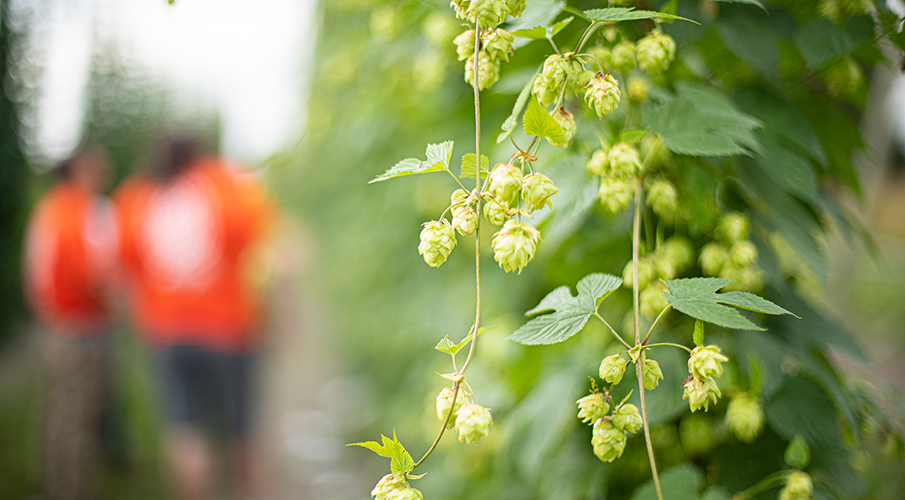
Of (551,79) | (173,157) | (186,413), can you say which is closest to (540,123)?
(551,79)

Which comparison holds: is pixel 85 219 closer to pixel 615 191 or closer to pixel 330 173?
pixel 330 173

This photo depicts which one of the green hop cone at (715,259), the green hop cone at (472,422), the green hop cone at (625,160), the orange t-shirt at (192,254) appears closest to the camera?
the green hop cone at (472,422)

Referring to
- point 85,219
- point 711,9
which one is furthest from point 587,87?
point 85,219

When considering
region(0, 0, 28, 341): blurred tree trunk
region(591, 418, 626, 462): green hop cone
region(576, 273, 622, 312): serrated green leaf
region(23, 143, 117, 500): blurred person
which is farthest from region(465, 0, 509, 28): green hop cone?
region(0, 0, 28, 341): blurred tree trunk

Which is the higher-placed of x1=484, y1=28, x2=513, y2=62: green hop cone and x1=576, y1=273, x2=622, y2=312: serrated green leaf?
x1=484, y1=28, x2=513, y2=62: green hop cone

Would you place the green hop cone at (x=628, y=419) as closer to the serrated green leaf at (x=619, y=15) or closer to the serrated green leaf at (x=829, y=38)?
the serrated green leaf at (x=619, y=15)

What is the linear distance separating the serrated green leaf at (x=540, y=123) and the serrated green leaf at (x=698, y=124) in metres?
0.15

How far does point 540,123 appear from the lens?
410mm

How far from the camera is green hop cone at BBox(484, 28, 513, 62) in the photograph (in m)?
0.44

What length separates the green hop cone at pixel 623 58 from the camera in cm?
51

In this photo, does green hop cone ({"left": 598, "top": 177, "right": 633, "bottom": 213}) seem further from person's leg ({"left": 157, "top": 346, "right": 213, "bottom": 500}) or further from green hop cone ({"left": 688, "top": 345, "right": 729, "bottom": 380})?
person's leg ({"left": 157, "top": 346, "right": 213, "bottom": 500})

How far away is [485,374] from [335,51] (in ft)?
3.53

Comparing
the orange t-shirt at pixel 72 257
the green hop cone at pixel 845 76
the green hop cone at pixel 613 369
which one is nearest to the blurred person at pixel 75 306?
the orange t-shirt at pixel 72 257

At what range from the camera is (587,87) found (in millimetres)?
437
